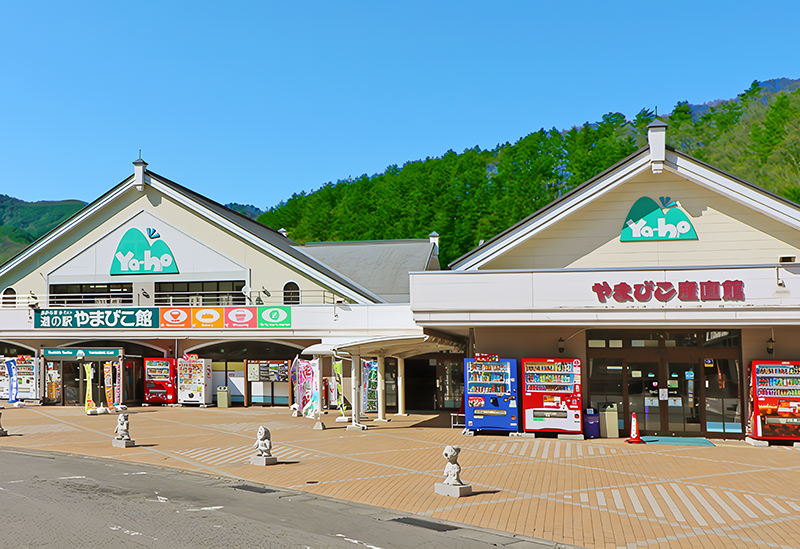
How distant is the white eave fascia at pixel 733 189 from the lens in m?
19.0

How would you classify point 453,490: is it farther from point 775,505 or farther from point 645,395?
point 645,395

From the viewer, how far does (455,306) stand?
1958 cm

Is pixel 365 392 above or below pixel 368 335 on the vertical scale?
below

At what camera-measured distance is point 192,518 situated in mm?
10039

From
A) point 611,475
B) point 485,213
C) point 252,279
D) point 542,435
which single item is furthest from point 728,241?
point 485,213

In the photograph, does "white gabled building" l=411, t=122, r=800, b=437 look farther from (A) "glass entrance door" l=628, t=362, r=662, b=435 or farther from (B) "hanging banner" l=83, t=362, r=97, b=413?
(B) "hanging banner" l=83, t=362, r=97, b=413

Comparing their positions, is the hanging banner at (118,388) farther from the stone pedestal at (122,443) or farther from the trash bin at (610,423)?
the trash bin at (610,423)

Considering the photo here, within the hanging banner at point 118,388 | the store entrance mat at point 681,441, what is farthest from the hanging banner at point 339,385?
the store entrance mat at point 681,441

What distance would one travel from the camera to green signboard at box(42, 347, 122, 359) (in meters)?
29.2

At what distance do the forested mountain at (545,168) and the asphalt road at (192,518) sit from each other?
42628mm

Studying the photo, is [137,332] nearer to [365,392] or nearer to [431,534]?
[365,392]

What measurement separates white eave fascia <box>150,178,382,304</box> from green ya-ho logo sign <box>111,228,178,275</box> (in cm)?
199

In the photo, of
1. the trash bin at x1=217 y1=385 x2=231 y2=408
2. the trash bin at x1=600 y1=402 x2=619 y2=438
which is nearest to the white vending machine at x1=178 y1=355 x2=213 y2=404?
the trash bin at x1=217 y1=385 x2=231 y2=408

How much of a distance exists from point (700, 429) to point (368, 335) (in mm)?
12412
